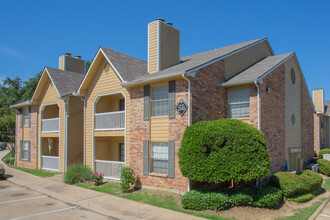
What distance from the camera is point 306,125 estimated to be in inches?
765

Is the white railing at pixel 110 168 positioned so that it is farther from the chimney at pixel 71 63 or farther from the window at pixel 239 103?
the chimney at pixel 71 63

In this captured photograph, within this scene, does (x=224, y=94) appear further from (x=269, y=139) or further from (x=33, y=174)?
(x=33, y=174)

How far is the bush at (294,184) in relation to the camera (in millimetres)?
11586

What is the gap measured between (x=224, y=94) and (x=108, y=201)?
7.65m

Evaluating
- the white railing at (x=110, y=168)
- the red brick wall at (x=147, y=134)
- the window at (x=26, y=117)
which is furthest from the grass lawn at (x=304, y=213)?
the window at (x=26, y=117)

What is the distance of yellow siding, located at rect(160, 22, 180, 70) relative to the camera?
14727mm

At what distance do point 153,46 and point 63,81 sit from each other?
930 cm

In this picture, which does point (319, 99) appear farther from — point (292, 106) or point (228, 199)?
point (228, 199)

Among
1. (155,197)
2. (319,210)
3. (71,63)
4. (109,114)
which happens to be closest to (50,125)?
(71,63)

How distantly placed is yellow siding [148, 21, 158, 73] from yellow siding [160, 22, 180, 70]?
0.94 ft

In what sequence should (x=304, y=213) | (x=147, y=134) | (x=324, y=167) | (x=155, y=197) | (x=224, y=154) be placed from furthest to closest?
(x=324, y=167)
(x=147, y=134)
(x=155, y=197)
(x=304, y=213)
(x=224, y=154)

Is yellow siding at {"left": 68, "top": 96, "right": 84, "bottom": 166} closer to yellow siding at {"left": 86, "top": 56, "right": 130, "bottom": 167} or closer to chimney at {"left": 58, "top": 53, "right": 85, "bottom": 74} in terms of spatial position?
yellow siding at {"left": 86, "top": 56, "right": 130, "bottom": 167}

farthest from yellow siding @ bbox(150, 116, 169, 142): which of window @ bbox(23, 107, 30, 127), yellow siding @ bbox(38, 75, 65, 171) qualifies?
window @ bbox(23, 107, 30, 127)

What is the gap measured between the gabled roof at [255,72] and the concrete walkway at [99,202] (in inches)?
272
